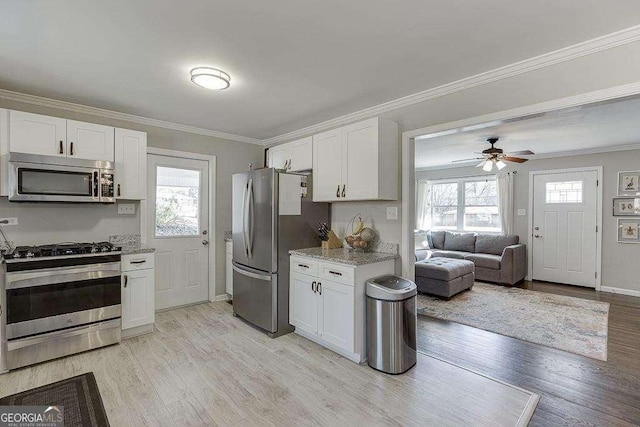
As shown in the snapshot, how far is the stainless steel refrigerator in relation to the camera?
3307 mm

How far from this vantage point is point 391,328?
2580 millimetres

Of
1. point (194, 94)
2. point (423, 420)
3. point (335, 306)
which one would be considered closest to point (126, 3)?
point (194, 94)

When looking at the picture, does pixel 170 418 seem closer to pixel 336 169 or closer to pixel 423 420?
pixel 423 420

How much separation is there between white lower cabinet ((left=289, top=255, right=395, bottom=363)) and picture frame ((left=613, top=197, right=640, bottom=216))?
4809 mm

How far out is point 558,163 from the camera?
584cm

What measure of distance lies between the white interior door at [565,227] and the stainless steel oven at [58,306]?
7069 millimetres

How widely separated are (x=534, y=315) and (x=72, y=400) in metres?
4.89

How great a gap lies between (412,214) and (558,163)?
4551 mm

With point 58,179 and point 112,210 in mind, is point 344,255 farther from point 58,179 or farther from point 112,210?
point 58,179

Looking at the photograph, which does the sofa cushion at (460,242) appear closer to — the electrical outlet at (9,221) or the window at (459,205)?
the window at (459,205)

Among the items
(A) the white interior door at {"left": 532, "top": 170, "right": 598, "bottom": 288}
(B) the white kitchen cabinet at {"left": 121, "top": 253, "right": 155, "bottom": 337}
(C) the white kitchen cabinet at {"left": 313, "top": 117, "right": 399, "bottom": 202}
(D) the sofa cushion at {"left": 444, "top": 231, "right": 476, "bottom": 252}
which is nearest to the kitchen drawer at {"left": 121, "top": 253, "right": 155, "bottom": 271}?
(B) the white kitchen cabinet at {"left": 121, "top": 253, "right": 155, "bottom": 337}

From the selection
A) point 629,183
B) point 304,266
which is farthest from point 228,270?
point 629,183

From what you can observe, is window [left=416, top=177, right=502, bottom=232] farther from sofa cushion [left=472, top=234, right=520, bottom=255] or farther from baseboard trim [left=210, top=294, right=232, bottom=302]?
baseboard trim [left=210, top=294, right=232, bottom=302]

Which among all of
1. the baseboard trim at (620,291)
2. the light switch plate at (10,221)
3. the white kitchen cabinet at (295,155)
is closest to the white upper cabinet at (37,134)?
the light switch plate at (10,221)
